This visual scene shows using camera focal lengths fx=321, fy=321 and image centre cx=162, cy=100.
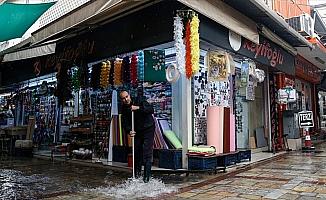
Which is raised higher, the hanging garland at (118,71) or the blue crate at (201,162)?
the hanging garland at (118,71)

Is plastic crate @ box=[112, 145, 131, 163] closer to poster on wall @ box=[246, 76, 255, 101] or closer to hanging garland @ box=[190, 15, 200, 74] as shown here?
hanging garland @ box=[190, 15, 200, 74]

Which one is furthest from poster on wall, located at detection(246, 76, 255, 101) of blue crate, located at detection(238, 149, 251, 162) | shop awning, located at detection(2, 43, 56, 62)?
shop awning, located at detection(2, 43, 56, 62)

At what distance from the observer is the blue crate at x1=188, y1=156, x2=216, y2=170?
19.2ft

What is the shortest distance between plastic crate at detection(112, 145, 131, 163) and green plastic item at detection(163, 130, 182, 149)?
100 cm

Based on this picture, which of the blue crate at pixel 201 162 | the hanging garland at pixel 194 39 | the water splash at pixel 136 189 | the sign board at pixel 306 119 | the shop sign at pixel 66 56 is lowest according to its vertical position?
the water splash at pixel 136 189

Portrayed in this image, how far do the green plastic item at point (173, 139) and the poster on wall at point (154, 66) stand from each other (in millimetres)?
1070

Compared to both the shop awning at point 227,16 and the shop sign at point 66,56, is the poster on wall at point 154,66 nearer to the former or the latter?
the shop awning at point 227,16

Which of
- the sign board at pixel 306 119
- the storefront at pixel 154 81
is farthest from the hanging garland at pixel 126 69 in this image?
the sign board at pixel 306 119

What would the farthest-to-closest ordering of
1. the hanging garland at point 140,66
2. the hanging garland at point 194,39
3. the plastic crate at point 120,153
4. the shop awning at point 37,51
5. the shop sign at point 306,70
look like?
the shop sign at point 306,70 < the shop awning at point 37,51 < the plastic crate at point 120,153 < the hanging garland at point 140,66 < the hanging garland at point 194,39

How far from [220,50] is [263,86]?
13.6 feet

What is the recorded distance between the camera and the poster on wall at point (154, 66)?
20.6 ft

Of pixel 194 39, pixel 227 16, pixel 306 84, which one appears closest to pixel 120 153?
pixel 194 39

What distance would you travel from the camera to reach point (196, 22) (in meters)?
5.14

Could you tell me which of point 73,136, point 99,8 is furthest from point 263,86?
point 99,8
